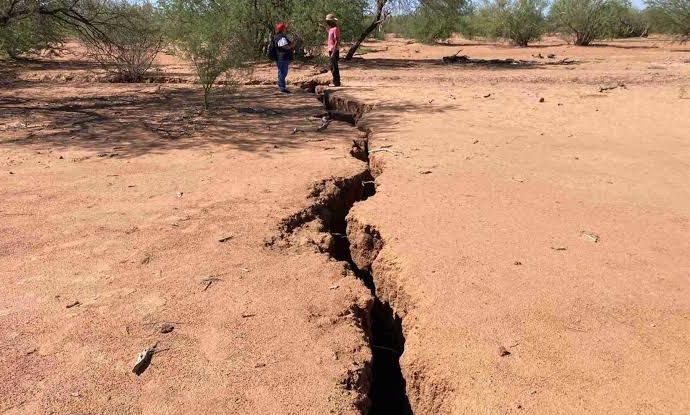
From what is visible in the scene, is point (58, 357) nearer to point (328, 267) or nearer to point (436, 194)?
point (328, 267)

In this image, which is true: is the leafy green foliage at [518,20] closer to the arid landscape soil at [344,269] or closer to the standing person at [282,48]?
the standing person at [282,48]

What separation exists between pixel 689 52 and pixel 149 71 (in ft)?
58.4

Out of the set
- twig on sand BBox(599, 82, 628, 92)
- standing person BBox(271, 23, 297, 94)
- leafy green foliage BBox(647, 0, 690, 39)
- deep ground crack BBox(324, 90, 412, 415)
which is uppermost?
leafy green foliage BBox(647, 0, 690, 39)

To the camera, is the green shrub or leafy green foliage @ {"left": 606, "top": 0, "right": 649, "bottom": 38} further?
leafy green foliage @ {"left": 606, "top": 0, "right": 649, "bottom": 38}

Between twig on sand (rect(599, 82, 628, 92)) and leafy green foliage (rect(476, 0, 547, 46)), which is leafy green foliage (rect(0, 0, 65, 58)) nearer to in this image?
twig on sand (rect(599, 82, 628, 92))

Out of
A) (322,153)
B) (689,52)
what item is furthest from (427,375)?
(689,52)

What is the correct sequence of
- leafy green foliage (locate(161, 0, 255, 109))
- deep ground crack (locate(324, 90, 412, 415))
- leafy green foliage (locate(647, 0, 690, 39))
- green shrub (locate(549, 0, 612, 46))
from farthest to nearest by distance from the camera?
green shrub (locate(549, 0, 612, 46)), leafy green foliage (locate(647, 0, 690, 39)), leafy green foliage (locate(161, 0, 255, 109)), deep ground crack (locate(324, 90, 412, 415))

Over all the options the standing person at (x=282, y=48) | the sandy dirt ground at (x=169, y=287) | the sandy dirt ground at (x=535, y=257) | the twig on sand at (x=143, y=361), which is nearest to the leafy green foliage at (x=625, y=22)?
the standing person at (x=282, y=48)

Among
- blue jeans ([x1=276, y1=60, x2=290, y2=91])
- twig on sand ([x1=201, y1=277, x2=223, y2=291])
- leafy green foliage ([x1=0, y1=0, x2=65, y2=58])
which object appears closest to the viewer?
twig on sand ([x1=201, y1=277, x2=223, y2=291])

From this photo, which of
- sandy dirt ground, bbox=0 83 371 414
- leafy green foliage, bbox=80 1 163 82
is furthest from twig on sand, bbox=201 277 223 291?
leafy green foliage, bbox=80 1 163 82

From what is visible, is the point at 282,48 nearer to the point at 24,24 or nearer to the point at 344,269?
the point at 24,24

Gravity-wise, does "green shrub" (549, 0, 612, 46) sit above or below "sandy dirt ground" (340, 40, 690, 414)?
above

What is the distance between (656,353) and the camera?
2393 millimetres

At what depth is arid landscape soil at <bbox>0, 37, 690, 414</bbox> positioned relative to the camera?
2.22 metres
